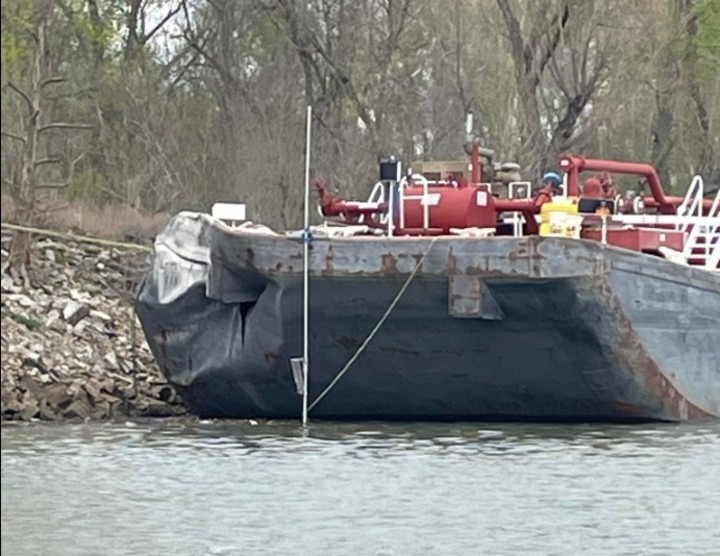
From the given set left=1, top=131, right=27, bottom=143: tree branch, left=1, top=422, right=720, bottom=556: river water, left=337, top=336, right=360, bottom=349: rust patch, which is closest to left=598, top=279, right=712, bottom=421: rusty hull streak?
left=1, top=422, right=720, bottom=556: river water

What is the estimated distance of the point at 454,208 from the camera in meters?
17.8

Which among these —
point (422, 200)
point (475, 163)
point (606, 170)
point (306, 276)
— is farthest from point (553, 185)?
point (306, 276)

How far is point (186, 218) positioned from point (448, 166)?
2858 mm

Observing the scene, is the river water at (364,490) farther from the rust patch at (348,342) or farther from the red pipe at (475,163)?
the red pipe at (475,163)

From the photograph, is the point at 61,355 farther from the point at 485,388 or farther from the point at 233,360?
the point at 485,388

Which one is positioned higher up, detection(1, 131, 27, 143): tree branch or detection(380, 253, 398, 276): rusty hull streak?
detection(1, 131, 27, 143): tree branch

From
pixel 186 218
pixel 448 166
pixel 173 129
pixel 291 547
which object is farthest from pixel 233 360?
pixel 173 129

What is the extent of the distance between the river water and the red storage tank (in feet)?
6.59

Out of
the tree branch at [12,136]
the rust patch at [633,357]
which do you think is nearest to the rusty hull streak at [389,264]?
the rust patch at [633,357]

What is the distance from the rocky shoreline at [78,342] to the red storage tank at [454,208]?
375 centimetres

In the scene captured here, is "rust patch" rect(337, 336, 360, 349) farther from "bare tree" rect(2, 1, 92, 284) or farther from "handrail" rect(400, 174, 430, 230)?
"bare tree" rect(2, 1, 92, 284)

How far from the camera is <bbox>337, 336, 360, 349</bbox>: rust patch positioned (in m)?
17.5

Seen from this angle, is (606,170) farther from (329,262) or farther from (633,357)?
(329,262)

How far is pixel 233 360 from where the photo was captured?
18438 mm
